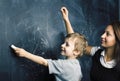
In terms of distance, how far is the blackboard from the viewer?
180 centimetres

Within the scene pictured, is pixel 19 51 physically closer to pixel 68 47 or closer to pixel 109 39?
pixel 68 47

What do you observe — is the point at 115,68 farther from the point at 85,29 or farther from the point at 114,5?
the point at 114,5

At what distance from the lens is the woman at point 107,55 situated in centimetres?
186

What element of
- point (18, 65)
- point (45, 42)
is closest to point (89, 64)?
point (45, 42)

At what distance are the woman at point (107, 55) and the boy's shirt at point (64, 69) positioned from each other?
158mm

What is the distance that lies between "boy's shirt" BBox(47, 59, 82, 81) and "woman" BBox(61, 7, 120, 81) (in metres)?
0.16

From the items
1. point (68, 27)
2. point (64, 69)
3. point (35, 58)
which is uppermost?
point (68, 27)

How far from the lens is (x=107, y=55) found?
1.94m

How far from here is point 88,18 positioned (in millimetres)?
2115

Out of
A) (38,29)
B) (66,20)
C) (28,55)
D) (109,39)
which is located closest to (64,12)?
(66,20)

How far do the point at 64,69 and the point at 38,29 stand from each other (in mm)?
305

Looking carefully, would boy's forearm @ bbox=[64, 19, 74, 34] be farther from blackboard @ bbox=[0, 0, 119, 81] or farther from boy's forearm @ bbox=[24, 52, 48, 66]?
boy's forearm @ bbox=[24, 52, 48, 66]

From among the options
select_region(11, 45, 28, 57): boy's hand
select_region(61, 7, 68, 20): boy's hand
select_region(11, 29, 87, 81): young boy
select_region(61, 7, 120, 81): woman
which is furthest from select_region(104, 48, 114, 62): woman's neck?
select_region(11, 45, 28, 57): boy's hand

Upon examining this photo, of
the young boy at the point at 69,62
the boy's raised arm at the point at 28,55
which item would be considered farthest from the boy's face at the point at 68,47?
the boy's raised arm at the point at 28,55
